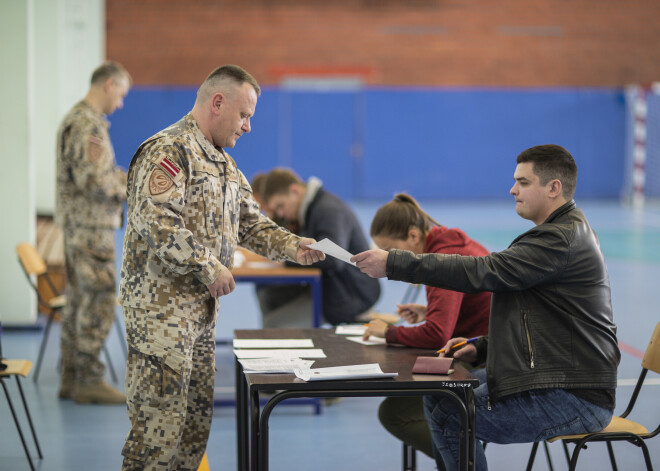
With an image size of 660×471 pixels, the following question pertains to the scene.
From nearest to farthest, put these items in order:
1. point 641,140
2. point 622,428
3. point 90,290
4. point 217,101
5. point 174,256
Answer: point 174,256 → point 217,101 → point 622,428 → point 90,290 → point 641,140

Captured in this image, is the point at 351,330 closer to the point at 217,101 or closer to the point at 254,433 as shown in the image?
the point at 254,433

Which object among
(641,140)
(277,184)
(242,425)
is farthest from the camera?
(641,140)

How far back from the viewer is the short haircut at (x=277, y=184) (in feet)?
16.0

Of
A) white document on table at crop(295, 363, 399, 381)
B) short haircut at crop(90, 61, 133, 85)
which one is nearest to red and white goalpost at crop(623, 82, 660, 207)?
short haircut at crop(90, 61, 133, 85)

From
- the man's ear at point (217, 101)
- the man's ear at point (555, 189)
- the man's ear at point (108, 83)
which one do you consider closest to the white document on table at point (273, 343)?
the man's ear at point (217, 101)

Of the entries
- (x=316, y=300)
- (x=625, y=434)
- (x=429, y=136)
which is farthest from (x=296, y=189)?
(x=429, y=136)

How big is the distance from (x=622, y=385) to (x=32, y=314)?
15.2 feet

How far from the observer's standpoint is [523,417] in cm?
257

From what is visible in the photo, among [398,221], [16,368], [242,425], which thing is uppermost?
[398,221]

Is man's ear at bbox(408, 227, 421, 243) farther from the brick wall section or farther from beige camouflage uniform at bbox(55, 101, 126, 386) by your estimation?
the brick wall section

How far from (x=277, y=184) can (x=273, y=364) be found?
232 centimetres

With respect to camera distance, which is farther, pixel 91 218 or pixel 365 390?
pixel 91 218

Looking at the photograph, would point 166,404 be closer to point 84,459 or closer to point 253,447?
point 253,447

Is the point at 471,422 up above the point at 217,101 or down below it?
below
